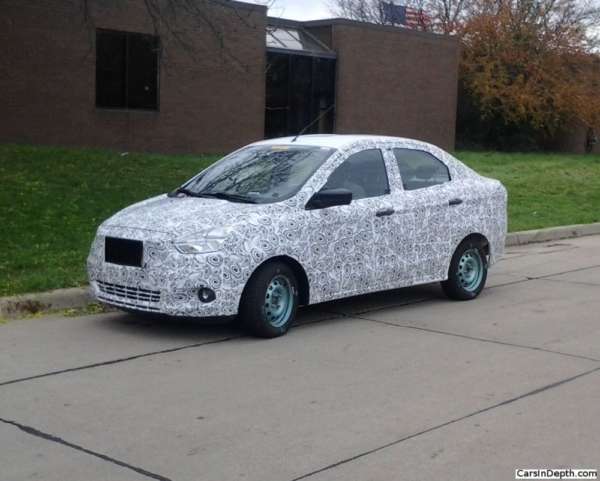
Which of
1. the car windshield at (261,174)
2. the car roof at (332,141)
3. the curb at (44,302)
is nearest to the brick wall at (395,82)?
the car roof at (332,141)

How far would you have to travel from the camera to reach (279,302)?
854 cm

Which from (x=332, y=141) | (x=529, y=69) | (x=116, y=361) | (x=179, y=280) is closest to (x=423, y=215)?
(x=332, y=141)

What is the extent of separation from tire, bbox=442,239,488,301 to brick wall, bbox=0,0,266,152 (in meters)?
10.5

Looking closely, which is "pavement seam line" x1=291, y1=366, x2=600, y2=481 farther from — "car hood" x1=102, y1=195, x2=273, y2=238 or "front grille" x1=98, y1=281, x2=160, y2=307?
"front grille" x1=98, y1=281, x2=160, y2=307

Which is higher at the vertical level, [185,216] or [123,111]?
[123,111]

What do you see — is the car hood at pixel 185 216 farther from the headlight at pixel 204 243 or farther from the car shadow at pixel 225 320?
the car shadow at pixel 225 320

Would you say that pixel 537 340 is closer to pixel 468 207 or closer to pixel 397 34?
pixel 468 207

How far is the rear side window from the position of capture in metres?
9.92

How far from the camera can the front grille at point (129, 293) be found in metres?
8.16

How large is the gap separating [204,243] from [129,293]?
86 cm

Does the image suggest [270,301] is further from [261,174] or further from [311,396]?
[311,396]

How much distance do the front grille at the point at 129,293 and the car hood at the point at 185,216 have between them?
0.52m

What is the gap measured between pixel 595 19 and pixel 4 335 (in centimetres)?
3452

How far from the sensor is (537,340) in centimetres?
859
